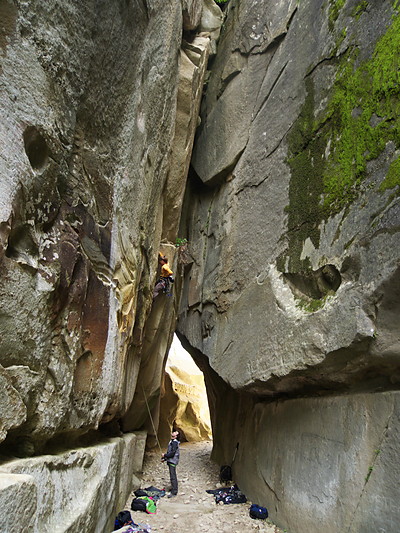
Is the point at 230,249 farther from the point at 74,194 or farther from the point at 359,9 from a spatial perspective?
the point at 74,194

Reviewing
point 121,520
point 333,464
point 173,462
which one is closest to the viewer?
point 333,464

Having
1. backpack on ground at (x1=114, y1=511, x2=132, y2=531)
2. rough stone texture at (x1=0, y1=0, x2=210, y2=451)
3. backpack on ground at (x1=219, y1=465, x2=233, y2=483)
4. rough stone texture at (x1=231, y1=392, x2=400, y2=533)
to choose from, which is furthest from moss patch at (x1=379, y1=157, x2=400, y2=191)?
backpack on ground at (x1=219, y1=465, x2=233, y2=483)

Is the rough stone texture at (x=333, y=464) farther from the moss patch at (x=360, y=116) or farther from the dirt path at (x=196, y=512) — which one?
the moss patch at (x=360, y=116)

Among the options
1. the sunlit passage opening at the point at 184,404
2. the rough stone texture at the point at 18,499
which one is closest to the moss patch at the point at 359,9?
the rough stone texture at the point at 18,499

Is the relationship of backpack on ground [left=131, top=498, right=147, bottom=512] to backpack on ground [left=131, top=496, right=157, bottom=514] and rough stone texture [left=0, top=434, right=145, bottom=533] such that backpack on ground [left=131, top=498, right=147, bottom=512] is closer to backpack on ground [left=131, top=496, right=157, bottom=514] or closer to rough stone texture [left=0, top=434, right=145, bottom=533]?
backpack on ground [left=131, top=496, right=157, bottom=514]

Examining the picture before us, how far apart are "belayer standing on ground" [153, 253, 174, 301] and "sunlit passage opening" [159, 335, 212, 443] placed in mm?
7810

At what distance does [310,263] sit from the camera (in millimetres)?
5133

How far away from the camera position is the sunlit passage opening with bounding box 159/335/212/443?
602 inches

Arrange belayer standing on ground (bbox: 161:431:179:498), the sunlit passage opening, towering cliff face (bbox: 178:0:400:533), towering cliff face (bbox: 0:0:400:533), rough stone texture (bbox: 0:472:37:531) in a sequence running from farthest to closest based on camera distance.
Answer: the sunlit passage opening
belayer standing on ground (bbox: 161:431:179:498)
towering cliff face (bbox: 178:0:400:533)
towering cliff face (bbox: 0:0:400:533)
rough stone texture (bbox: 0:472:37:531)

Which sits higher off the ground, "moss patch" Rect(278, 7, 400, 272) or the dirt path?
"moss patch" Rect(278, 7, 400, 272)

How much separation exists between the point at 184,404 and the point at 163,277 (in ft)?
35.9

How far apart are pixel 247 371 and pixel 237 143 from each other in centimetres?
444

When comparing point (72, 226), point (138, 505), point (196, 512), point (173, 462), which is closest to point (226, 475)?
point (173, 462)

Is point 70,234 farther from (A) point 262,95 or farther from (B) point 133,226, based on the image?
(A) point 262,95
